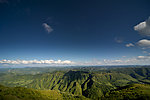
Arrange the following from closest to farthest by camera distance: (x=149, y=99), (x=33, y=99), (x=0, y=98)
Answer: (x=149, y=99) → (x=0, y=98) → (x=33, y=99)

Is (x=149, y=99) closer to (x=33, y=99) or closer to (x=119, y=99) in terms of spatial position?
(x=119, y=99)

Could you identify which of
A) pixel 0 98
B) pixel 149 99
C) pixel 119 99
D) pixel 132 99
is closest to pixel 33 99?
pixel 0 98

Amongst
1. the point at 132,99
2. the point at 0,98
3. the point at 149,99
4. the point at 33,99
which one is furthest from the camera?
the point at 33,99

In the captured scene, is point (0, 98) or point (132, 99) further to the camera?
point (0, 98)

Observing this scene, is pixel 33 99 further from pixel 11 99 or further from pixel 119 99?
pixel 119 99

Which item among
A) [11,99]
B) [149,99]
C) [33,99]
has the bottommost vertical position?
[33,99]

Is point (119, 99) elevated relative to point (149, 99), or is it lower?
lower

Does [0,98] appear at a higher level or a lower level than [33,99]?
higher

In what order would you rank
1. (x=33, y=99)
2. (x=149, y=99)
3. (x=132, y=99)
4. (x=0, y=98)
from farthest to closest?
1. (x=33, y=99)
2. (x=0, y=98)
3. (x=132, y=99)
4. (x=149, y=99)

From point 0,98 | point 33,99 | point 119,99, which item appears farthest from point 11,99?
point 119,99
